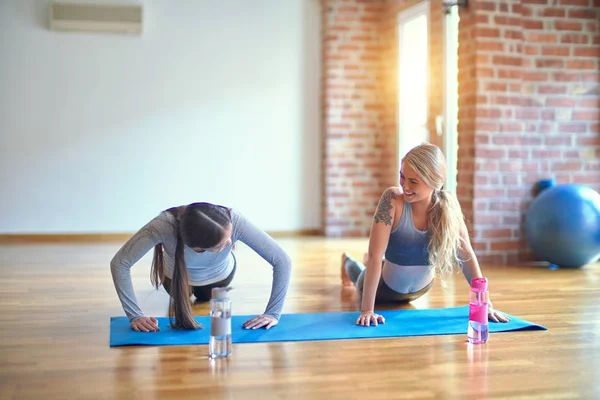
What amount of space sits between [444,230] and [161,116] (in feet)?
14.3

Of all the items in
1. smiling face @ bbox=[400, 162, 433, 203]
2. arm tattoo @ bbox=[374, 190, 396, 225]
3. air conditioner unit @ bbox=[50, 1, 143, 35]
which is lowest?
arm tattoo @ bbox=[374, 190, 396, 225]

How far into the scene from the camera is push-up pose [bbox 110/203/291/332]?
281 centimetres

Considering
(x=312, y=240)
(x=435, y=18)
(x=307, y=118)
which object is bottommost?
(x=312, y=240)

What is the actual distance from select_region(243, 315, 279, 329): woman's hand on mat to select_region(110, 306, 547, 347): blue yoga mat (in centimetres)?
3

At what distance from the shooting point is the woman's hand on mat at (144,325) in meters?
3.13

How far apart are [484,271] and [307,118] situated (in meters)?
2.98

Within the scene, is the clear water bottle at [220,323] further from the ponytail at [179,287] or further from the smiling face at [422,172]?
the smiling face at [422,172]

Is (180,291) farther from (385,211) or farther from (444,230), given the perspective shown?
(444,230)

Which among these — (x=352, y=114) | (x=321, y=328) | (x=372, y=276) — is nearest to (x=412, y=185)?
(x=372, y=276)

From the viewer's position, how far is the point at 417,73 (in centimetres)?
695

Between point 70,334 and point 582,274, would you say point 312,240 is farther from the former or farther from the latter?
point 70,334

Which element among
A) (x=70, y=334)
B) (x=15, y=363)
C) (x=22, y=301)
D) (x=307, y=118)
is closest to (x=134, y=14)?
(x=307, y=118)

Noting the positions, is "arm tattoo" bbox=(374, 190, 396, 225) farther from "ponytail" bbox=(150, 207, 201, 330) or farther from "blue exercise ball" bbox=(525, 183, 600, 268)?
"blue exercise ball" bbox=(525, 183, 600, 268)

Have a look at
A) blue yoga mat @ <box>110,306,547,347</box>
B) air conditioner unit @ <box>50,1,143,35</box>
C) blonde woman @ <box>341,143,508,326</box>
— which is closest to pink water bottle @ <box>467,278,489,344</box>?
blue yoga mat @ <box>110,306,547,347</box>
